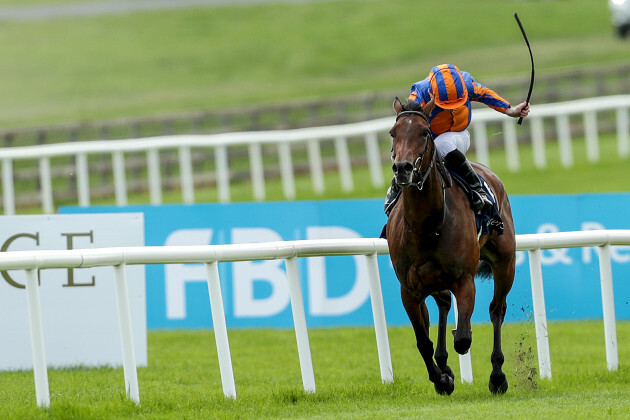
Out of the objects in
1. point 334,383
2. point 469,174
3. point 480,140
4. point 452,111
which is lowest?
point 334,383

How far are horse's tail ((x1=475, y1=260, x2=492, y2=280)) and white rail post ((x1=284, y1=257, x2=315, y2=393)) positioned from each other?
1.34 meters

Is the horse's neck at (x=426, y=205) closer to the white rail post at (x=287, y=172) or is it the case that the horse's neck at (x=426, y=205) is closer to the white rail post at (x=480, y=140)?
the white rail post at (x=287, y=172)

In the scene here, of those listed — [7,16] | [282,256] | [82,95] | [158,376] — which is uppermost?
[7,16]

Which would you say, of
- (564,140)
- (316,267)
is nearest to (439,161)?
(316,267)

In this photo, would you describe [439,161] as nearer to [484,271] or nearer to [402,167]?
[402,167]

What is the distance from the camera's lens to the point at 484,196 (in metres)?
6.86

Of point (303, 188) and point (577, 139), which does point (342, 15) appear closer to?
point (577, 139)

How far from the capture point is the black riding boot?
6.78m

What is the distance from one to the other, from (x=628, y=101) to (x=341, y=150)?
4.51 meters

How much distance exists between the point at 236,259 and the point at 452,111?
5.03 ft

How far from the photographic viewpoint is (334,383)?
7.43 metres

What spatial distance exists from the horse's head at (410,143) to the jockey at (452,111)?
37 centimetres

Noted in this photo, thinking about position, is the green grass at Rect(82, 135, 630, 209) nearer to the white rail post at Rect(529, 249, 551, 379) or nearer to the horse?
the white rail post at Rect(529, 249, 551, 379)

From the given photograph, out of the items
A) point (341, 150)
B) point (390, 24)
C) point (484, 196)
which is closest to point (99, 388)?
point (484, 196)
